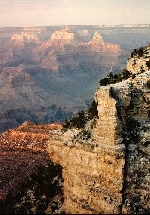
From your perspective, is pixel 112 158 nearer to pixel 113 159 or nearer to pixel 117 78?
pixel 113 159

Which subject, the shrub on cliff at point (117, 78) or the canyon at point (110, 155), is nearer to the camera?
the canyon at point (110, 155)

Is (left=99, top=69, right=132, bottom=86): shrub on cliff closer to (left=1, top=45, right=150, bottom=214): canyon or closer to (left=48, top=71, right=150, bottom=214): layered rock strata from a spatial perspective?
(left=1, top=45, right=150, bottom=214): canyon

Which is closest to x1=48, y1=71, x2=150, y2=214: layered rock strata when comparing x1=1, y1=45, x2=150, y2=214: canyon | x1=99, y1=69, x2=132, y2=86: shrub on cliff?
x1=1, y1=45, x2=150, y2=214: canyon

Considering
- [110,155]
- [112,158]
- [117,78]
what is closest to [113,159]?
[112,158]

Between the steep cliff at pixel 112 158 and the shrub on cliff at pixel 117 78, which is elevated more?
the shrub on cliff at pixel 117 78

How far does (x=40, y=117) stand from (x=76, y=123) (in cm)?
10938

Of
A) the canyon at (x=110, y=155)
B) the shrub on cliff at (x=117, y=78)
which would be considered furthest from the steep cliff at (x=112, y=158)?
the shrub on cliff at (x=117, y=78)

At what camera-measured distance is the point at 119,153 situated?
16625 millimetres

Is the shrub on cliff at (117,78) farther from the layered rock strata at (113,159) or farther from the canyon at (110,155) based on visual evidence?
the layered rock strata at (113,159)

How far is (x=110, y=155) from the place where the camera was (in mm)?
16859

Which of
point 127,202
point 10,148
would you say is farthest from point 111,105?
point 10,148

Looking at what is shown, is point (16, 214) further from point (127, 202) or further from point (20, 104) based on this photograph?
point (20, 104)

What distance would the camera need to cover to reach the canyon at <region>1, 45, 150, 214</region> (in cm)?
1698

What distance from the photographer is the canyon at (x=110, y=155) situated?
16984 mm
